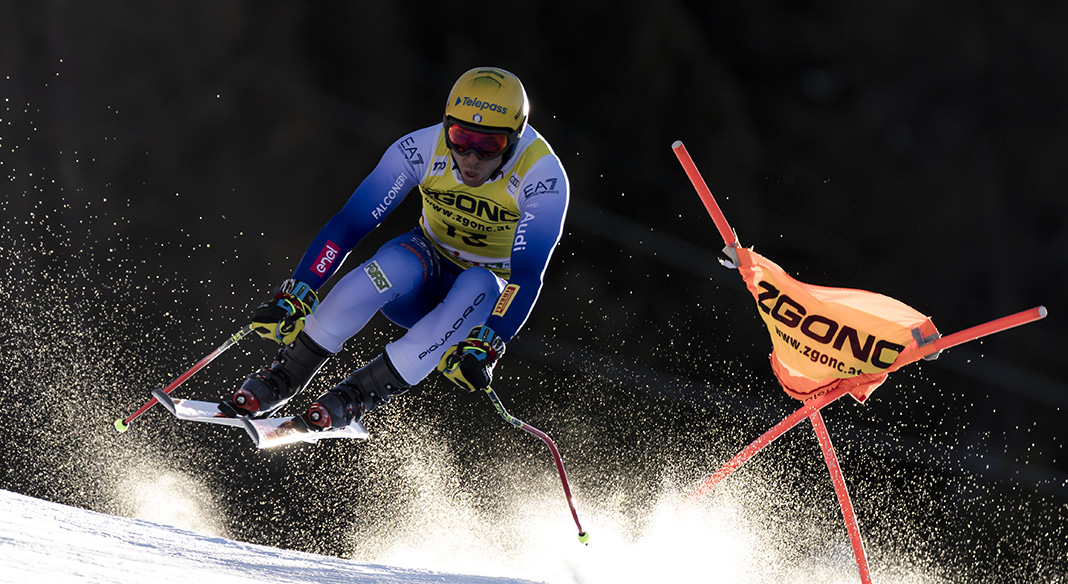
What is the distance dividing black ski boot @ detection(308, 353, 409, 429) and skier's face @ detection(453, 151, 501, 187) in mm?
763

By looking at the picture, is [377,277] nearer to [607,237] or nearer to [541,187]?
[541,187]

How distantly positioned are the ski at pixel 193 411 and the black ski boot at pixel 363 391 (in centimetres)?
36

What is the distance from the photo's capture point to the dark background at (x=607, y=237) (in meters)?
5.52

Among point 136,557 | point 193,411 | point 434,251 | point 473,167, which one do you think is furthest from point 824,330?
point 136,557

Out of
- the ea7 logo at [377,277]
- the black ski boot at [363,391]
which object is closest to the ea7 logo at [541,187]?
the ea7 logo at [377,277]

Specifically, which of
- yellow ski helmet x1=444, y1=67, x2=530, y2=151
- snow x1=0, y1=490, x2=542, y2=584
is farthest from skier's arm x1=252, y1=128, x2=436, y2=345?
snow x1=0, y1=490, x2=542, y2=584

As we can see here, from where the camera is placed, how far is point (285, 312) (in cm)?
341

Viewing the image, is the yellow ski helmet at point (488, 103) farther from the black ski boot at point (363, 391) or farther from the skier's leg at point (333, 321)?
the black ski boot at point (363, 391)

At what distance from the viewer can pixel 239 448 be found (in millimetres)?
6418

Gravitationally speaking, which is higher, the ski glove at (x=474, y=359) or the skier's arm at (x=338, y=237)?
the skier's arm at (x=338, y=237)

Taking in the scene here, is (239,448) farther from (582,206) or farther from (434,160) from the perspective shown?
(434,160)

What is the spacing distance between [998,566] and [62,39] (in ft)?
27.2

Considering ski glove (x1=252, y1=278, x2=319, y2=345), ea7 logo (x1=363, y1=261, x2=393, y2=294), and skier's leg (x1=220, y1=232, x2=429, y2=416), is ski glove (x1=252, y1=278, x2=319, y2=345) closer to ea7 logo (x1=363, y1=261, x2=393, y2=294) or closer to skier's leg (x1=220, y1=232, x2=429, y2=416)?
skier's leg (x1=220, y1=232, x2=429, y2=416)

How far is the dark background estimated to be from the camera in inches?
217
